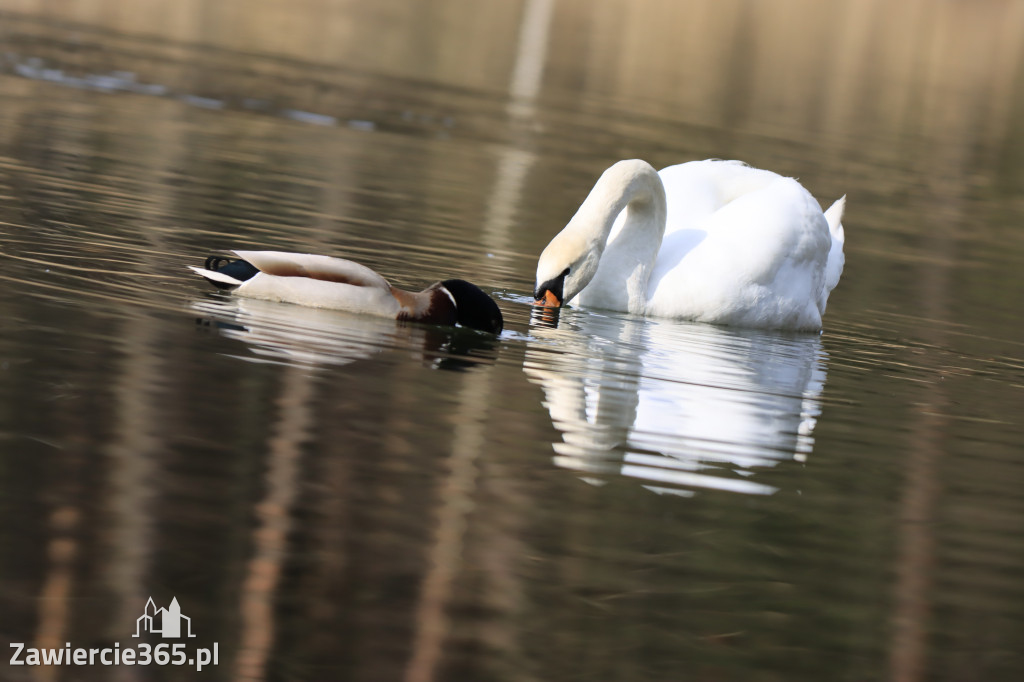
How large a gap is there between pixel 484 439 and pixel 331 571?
175cm

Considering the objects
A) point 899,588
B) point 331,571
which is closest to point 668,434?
point 899,588

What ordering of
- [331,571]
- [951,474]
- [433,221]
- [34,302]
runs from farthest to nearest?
[433,221] → [34,302] → [951,474] → [331,571]

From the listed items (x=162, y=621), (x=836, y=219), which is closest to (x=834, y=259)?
(x=836, y=219)

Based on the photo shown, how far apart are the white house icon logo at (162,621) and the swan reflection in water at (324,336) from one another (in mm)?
2887

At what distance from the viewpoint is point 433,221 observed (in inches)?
520

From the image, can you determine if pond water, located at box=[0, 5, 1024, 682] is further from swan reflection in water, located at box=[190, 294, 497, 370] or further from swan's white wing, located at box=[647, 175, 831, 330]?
swan's white wing, located at box=[647, 175, 831, 330]

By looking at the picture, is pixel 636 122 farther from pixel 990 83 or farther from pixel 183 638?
pixel 990 83

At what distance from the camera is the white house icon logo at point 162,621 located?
4.39m

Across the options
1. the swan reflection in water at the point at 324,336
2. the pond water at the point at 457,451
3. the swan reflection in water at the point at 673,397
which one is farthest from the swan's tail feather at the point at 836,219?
the swan reflection in water at the point at 324,336

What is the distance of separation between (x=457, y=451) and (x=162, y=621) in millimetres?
2108

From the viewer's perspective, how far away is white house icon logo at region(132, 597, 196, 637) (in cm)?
439

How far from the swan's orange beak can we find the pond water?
3.1 inches

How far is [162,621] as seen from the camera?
4438 millimetres

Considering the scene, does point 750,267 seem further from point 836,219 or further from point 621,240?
point 836,219
